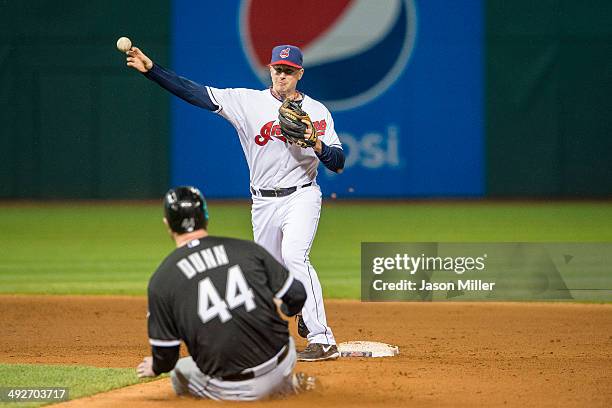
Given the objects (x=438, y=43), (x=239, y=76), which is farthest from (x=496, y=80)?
(x=239, y=76)

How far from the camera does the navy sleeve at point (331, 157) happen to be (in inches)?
241

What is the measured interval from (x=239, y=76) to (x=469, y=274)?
391 inches

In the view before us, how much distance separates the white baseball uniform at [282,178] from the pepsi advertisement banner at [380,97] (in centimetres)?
1178

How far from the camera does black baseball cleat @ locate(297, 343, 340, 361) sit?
6258mm

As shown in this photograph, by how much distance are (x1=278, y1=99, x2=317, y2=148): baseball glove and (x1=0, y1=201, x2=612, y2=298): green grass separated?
384cm

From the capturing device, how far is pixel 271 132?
6.35 meters

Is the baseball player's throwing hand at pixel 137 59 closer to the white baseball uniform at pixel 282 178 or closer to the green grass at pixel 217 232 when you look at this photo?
the white baseball uniform at pixel 282 178

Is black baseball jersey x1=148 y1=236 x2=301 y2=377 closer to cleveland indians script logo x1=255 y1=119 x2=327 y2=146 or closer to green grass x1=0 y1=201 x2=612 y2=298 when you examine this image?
cleveland indians script logo x1=255 y1=119 x2=327 y2=146

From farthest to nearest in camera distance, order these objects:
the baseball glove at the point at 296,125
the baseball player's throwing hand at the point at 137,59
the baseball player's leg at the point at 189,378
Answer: the baseball player's throwing hand at the point at 137,59 → the baseball glove at the point at 296,125 → the baseball player's leg at the point at 189,378

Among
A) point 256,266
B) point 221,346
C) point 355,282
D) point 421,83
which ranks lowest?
point 355,282

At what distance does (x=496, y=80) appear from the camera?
723 inches

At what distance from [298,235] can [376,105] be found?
12.3 meters

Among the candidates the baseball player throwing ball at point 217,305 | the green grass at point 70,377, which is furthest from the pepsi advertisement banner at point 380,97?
the baseball player throwing ball at point 217,305

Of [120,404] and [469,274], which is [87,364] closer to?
[120,404]
